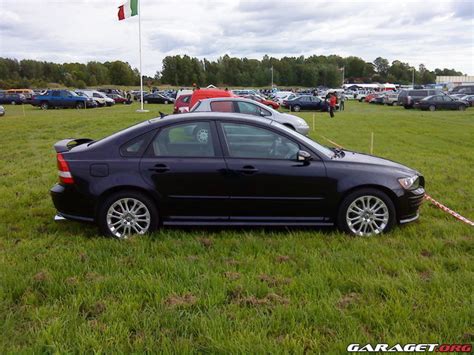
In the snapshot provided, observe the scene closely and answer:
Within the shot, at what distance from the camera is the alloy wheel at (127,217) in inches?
197

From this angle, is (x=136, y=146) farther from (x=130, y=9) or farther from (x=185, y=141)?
(x=130, y=9)

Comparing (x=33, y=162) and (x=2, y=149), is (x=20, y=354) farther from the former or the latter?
(x=2, y=149)

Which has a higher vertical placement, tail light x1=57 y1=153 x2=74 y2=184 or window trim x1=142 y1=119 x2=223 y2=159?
window trim x1=142 y1=119 x2=223 y2=159

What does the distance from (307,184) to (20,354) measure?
328 cm

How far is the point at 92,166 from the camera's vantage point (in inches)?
197

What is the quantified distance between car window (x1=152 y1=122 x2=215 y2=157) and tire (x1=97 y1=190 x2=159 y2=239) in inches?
22.3

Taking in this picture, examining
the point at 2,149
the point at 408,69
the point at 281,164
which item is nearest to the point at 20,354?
Answer: the point at 281,164

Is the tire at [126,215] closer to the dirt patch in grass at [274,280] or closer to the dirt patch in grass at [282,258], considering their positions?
the dirt patch in grass at [282,258]

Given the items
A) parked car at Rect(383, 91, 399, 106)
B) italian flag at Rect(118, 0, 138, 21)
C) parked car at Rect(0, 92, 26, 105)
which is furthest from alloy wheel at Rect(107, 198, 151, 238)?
parked car at Rect(0, 92, 26, 105)

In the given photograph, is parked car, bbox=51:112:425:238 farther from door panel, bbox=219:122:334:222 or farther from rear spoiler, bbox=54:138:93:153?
rear spoiler, bbox=54:138:93:153

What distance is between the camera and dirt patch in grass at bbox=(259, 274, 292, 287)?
3.84m

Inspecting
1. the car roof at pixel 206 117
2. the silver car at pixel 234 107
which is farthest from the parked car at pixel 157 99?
the car roof at pixel 206 117

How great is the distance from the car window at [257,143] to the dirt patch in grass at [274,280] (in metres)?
1.59

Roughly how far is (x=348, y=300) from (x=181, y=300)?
1.32 metres
